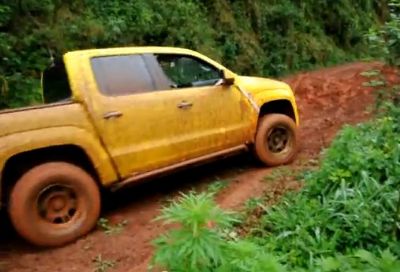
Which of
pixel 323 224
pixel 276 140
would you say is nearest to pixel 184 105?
pixel 276 140

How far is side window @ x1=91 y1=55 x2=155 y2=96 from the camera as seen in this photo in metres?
5.31

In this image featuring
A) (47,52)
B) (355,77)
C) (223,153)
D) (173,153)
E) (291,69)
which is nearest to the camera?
(173,153)

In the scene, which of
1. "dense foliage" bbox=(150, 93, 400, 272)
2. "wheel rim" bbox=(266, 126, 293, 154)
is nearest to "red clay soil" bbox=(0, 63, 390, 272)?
"wheel rim" bbox=(266, 126, 293, 154)

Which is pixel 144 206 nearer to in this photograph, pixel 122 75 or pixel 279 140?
pixel 122 75

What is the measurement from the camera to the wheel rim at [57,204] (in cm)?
490

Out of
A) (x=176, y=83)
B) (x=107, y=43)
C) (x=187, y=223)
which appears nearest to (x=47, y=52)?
(x=107, y=43)

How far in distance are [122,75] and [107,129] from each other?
0.64 m

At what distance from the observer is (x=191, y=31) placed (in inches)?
457

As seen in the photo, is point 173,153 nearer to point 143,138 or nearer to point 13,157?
point 143,138

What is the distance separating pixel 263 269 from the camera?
9.38ft

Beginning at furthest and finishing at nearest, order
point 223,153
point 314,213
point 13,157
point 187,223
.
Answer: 1. point 223,153
2. point 13,157
3. point 314,213
4. point 187,223

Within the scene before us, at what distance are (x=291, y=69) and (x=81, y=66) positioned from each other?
10.3 metres

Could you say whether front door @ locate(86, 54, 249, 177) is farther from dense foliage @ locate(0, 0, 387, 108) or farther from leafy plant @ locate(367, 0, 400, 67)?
dense foliage @ locate(0, 0, 387, 108)

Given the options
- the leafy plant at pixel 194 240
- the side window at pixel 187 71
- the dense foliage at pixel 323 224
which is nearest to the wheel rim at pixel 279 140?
the side window at pixel 187 71
